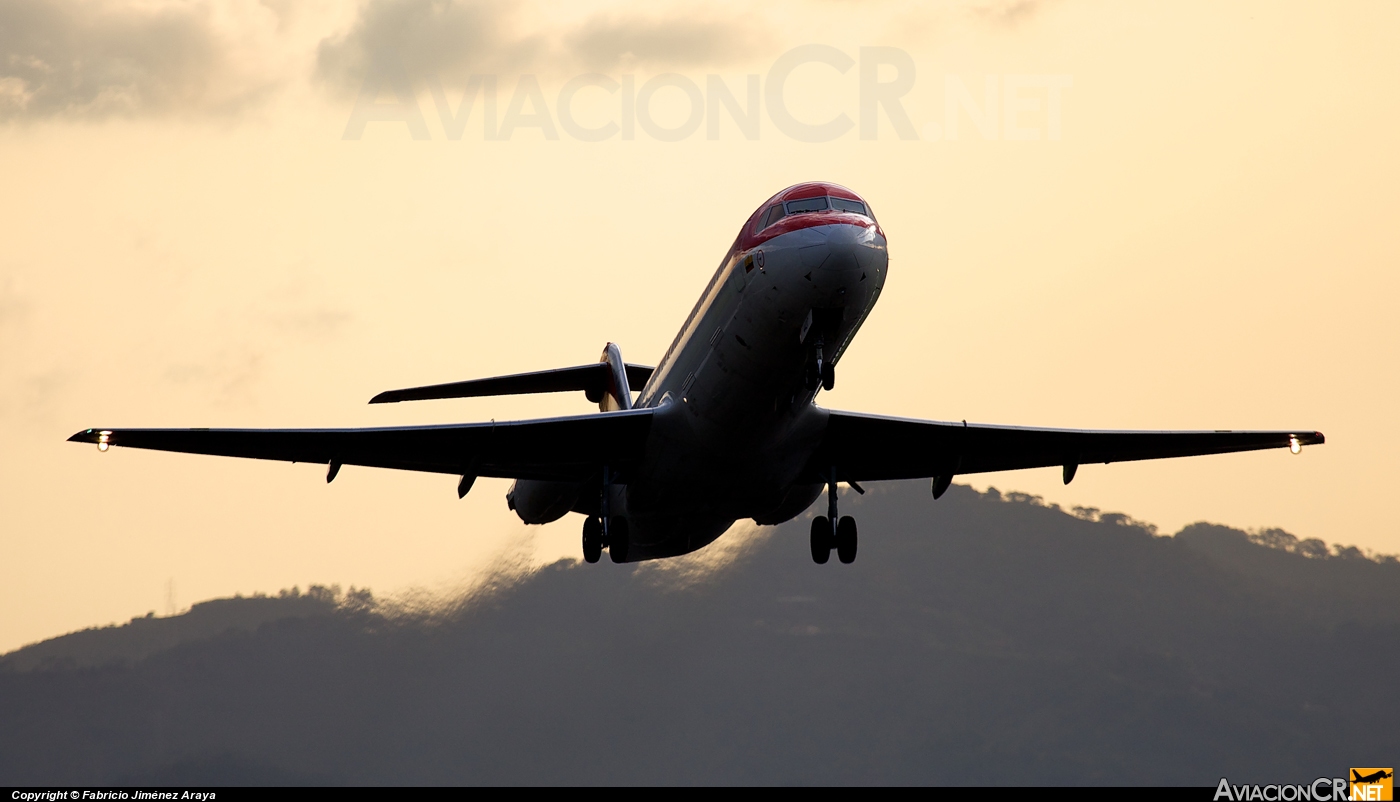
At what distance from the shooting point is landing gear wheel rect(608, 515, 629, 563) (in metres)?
32.9

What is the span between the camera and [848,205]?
26.4 meters

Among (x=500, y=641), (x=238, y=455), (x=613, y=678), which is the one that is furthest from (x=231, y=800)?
(x=613, y=678)

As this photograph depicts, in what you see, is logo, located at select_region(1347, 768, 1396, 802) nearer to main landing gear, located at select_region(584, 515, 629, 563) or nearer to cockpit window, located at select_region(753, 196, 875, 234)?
cockpit window, located at select_region(753, 196, 875, 234)

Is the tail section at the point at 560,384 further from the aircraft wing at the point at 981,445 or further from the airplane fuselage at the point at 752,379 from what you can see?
the aircraft wing at the point at 981,445

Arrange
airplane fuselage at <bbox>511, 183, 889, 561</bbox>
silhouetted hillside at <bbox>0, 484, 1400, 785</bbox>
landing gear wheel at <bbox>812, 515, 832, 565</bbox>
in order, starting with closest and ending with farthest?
airplane fuselage at <bbox>511, 183, 889, 561</bbox> → landing gear wheel at <bbox>812, 515, 832, 565</bbox> → silhouetted hillside at <bbox>0, 484, 1400, 785</bbox>

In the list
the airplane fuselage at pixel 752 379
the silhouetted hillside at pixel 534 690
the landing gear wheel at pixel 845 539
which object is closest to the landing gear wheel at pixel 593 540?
the airplane fuselage at pixel 752 379

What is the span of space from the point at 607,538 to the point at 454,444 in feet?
13.7

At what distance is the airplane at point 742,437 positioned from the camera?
2597cm

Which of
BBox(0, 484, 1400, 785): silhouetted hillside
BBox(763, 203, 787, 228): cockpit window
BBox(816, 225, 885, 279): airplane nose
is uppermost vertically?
BBox(763, 203, 787, 228): cockpit window

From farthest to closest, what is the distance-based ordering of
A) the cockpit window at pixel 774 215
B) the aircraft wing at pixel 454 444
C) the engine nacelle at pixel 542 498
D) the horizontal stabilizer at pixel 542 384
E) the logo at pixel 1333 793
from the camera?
the horizontal stabilizer at pixel 542 384 < the engine nacelle at pixel 542 498 < the logo at pixel 1333 793 < the aircraft wing at pixel 454 444 < the cockpit window at pixel 774 215

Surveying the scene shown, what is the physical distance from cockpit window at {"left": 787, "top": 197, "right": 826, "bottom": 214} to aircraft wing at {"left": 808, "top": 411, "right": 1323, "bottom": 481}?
19.9 ft

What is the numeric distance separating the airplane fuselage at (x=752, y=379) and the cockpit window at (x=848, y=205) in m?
0.06

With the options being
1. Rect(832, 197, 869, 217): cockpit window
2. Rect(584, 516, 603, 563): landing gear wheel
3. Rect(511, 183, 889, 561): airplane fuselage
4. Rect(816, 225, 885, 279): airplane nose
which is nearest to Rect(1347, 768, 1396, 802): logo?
Rect(511, 183, 889, 561): airplane fuselage

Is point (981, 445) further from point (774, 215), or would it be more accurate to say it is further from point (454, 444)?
point (454, 444)
